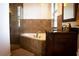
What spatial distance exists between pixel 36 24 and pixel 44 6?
270 millimetres

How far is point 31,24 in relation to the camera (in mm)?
2123

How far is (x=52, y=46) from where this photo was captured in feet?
6.90

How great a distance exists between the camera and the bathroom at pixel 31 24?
6.77 ft

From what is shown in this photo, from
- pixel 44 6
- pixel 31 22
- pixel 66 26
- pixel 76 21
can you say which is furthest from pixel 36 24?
pixel 76 21

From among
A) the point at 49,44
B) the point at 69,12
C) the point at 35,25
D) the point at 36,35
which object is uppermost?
the point at 69,12

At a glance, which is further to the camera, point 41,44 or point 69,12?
point 41,44

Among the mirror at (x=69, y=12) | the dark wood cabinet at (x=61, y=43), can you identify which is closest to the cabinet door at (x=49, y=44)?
the dark wood cabinet at (x=61, y=43)

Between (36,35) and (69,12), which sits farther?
(36,35)

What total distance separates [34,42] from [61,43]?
1.24 feet

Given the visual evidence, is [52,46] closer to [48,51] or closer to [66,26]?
[48,51]

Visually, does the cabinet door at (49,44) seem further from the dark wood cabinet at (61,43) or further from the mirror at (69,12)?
the mirror at (69,12)

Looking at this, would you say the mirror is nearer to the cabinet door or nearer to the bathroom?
the bathroom

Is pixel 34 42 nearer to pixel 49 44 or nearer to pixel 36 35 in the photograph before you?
pixel 36 35

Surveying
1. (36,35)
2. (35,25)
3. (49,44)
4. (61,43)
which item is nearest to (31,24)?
(35,25)
